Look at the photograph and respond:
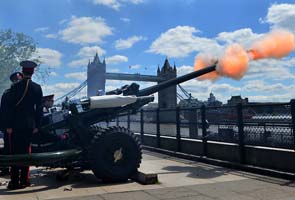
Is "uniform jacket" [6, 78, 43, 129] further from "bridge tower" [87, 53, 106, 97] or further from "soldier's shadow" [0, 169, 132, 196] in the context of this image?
"bridge tower" [87, 53, 106, 97]

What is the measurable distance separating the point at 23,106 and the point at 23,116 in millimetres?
182

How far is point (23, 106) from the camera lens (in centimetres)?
727

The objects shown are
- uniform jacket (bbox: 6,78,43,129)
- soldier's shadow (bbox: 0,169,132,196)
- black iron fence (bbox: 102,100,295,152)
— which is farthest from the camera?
black iron fence (bbox: 102,100,295,152)

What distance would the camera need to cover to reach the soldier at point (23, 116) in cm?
723

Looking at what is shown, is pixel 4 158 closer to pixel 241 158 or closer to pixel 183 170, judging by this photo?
pixel 183 170

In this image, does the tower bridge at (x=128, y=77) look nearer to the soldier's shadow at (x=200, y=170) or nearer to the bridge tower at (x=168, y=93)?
the bridge tower at (x=168, y=93)

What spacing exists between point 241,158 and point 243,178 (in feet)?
4.12

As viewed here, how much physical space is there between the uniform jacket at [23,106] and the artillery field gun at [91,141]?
23.3 inches

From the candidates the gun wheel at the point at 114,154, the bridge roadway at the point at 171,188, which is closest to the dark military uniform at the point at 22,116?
the bridge roadway at the point at 171,188


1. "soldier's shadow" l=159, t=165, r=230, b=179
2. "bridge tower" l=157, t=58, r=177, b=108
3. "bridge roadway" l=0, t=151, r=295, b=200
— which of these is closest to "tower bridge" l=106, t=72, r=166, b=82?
"bridge tower" l=157, t=58, r=177, b=108

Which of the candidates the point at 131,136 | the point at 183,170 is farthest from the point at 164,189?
the point at 183,170

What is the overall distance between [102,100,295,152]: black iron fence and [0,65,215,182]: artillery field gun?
96.7 inches

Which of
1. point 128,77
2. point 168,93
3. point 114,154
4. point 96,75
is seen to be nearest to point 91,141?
point 114,154

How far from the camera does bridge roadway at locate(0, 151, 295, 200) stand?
6.47m
